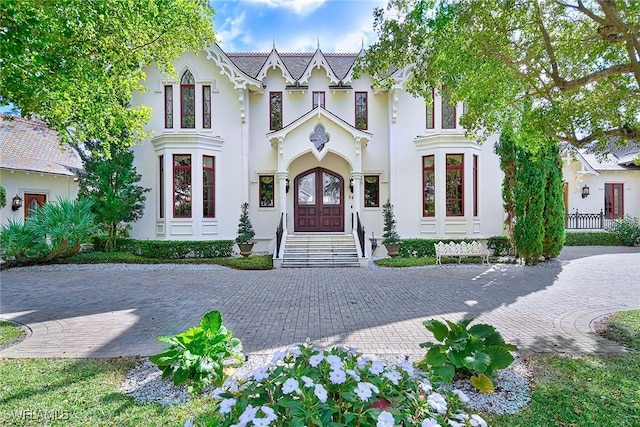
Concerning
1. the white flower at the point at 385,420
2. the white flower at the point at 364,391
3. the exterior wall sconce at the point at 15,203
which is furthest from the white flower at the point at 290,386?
the exterior wall sconce at the point at 15,203

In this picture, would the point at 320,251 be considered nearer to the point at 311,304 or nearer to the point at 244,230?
the point at 244,230

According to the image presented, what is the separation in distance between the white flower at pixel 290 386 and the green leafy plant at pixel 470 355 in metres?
2.12

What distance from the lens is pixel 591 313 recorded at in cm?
667

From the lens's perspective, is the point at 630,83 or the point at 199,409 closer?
the point at 199,409

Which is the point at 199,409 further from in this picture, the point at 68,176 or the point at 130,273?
the point at 68,176

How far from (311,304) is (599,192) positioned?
23809 millimetres

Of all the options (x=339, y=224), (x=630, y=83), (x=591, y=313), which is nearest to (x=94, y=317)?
(x=591, y=313)

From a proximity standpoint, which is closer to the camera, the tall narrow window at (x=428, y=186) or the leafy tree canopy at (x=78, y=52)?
the leafy tree canopy at (x=78, y=52)

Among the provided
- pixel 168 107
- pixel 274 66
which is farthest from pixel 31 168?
pixel 274 66

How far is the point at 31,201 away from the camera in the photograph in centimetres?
1681

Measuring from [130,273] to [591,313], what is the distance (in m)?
12.9

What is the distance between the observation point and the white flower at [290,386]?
5.75 feet

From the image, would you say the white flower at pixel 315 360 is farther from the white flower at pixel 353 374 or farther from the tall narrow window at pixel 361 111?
the tall narrow window at pixel 361 111

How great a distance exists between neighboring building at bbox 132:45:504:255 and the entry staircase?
1.29m
